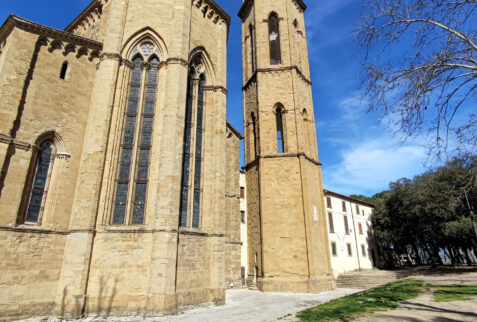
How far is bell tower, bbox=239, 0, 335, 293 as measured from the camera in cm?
1538

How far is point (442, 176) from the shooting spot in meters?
24.0

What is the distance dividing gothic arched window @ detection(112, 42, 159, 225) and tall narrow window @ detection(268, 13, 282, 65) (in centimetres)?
1079

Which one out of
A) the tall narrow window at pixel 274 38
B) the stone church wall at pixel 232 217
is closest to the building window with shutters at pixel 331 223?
the stone church wall at pixel 232 217

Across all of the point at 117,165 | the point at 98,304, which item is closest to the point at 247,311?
the point at 98,304

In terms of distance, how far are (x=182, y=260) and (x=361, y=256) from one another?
27.2m

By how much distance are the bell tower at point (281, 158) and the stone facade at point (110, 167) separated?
221 inches

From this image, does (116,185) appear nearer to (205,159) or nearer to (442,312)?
(205,159)

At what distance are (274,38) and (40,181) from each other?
17496 millimetres

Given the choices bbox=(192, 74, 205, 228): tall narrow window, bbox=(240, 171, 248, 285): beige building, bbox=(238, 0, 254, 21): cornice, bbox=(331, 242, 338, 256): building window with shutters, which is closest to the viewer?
bbox=(192, 74, 205, 228): tall narrow window

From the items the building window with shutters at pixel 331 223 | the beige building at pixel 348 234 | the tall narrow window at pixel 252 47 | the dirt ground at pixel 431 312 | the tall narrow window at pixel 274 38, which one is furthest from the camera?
the building window with shutters at pixel 331 223

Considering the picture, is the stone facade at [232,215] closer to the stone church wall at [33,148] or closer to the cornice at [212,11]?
the cornice at [212,11]

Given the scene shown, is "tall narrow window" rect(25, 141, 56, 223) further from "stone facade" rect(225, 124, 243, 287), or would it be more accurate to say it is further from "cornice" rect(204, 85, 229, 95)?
"stone facade" rect(225, 124, 243, 287)

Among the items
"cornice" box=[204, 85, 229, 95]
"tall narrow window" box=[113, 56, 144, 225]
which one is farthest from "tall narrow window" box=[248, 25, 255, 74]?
"tall narrow window" box=[113, 56, 144, 225]

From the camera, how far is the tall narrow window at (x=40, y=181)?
29.6 ft
